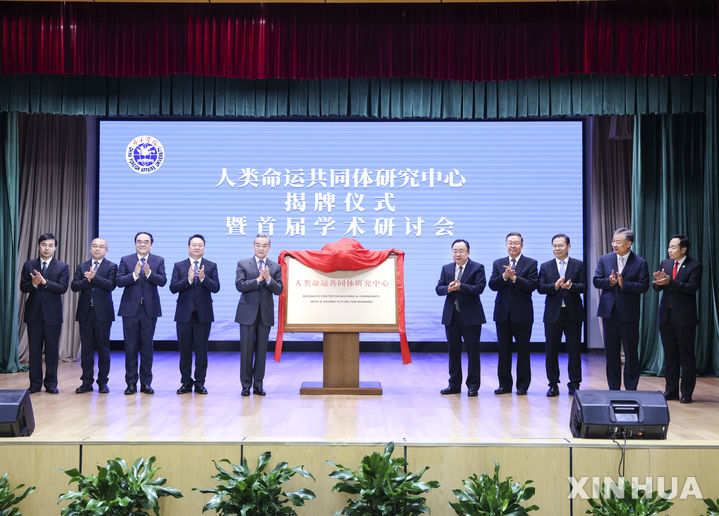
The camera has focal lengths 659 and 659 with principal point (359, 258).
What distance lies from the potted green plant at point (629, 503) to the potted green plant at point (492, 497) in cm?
31

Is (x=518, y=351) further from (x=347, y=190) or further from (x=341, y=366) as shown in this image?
(x=347, y=190)

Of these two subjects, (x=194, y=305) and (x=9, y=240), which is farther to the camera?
(x=9, y=240)

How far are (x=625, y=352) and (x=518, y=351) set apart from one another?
2.53 ft

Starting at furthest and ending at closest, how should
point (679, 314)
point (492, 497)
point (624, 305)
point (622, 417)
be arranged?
point (679, 314) → point (624, 305) → point (622, 417) → point (492, 497)

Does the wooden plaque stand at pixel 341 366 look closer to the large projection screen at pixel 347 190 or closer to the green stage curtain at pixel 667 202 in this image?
the large projection screen at pixel 347 190

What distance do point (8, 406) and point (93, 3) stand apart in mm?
3555

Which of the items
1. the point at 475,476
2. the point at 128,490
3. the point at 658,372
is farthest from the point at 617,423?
the point at 658,372

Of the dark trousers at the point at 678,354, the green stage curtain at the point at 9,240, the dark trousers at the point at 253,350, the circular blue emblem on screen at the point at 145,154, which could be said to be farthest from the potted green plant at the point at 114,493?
the circular blue emblem on screen at the point at 145,154

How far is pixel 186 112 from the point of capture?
5.75 meters

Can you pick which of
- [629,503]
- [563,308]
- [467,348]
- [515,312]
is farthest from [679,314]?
[629,503]

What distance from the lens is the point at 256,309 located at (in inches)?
195

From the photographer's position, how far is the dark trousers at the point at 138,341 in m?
5.08

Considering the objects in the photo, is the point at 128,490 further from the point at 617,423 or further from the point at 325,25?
the point at 325,25

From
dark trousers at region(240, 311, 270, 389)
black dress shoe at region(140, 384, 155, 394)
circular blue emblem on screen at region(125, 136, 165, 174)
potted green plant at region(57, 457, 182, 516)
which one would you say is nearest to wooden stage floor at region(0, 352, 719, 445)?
black dress shoe at region(140, 384, 155, 394)
